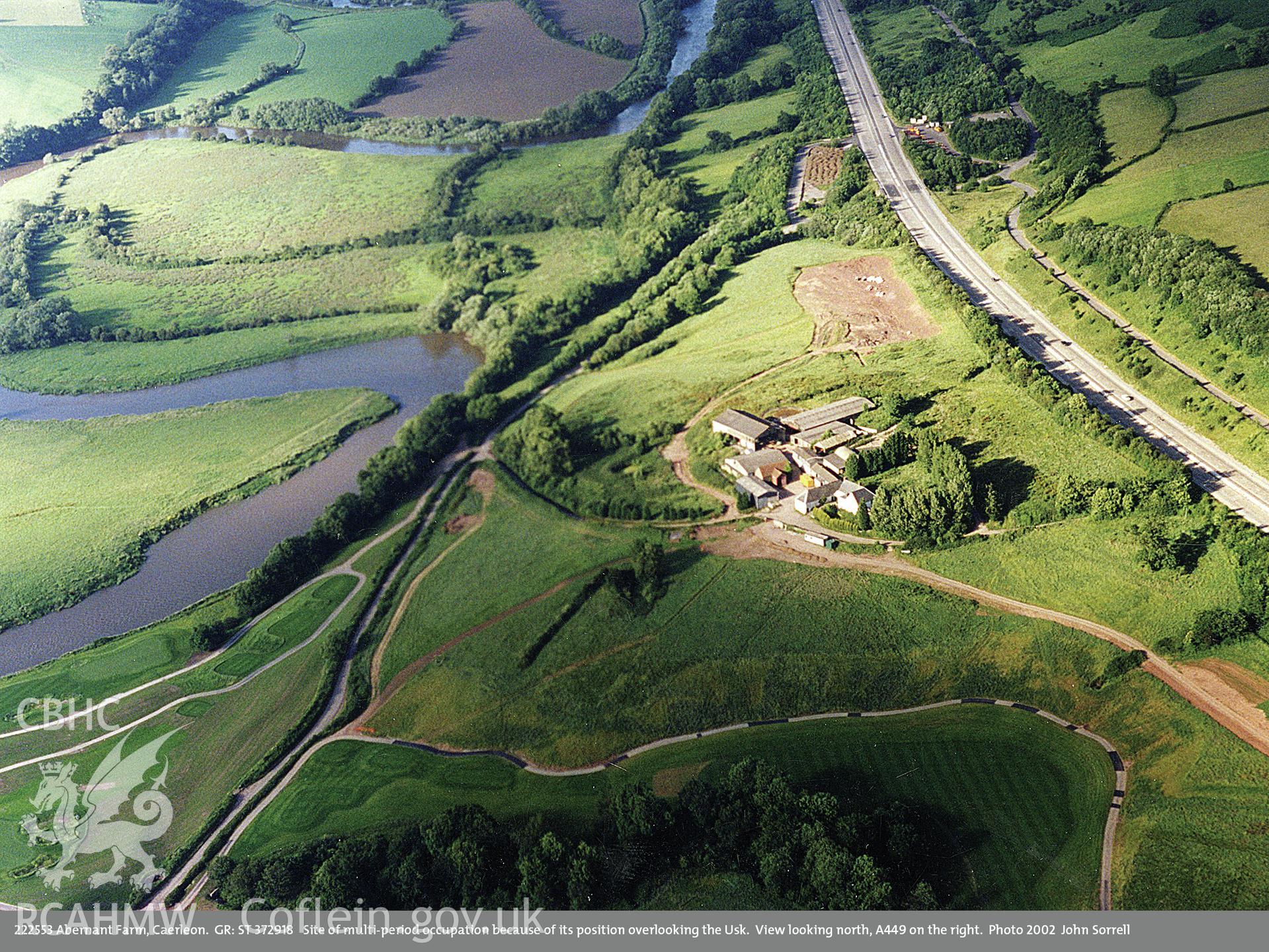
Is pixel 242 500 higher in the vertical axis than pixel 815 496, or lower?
lower

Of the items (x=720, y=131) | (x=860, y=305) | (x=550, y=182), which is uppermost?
(x=720, y=131)

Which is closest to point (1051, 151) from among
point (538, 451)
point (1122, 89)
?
point (1122, 89)

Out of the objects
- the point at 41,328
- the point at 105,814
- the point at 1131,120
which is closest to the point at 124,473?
the point at 41,328

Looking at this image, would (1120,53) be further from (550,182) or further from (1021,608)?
(1021,608)

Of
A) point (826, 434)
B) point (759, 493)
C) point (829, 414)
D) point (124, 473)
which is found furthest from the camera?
point (124, 473)

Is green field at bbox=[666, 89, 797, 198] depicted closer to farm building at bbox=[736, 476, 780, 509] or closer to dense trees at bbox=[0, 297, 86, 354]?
farm building at bbox=[736, 476, 780, 509]

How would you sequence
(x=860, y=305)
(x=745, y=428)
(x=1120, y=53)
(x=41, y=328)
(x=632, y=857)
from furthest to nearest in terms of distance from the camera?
(x=1120, y=53) → (x=41, y=328) → (x=860, y=305) → (x=745, y=428) → (x=632, y=857)

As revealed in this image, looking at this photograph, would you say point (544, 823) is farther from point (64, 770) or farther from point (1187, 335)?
point (1187, 335)

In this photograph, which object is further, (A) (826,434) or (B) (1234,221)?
(B) (1234,221)
